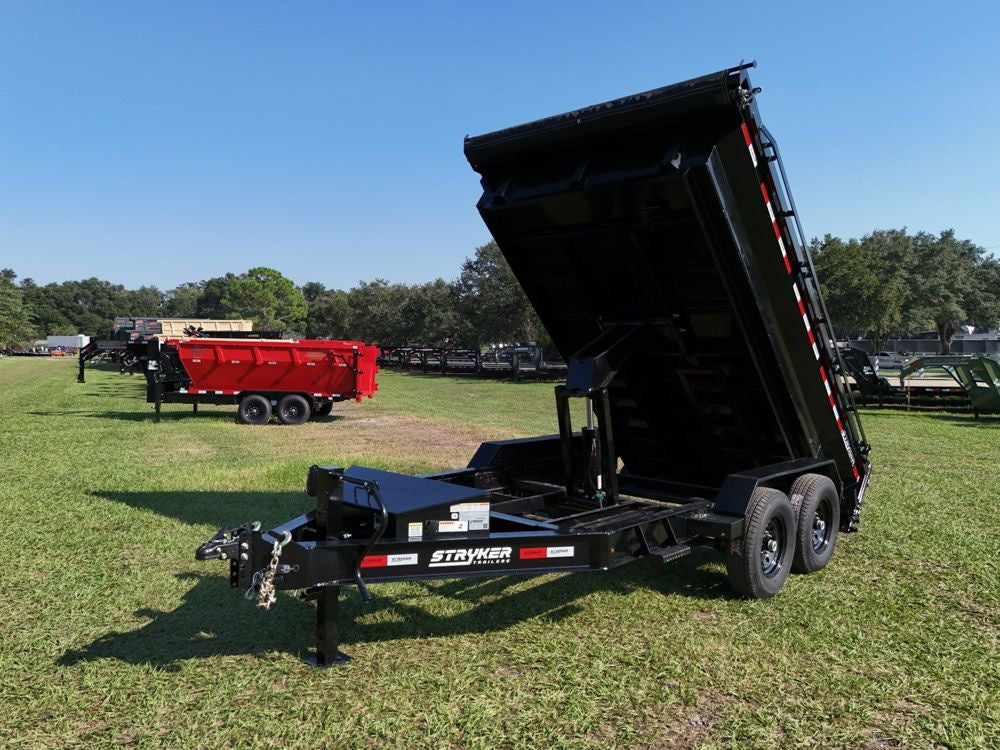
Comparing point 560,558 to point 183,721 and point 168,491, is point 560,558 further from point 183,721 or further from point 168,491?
point 168,491

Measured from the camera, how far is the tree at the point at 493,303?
4178 cm

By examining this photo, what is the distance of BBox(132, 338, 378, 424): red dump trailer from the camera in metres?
16.3

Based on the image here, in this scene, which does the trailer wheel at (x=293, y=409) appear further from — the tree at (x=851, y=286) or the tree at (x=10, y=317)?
the tree at (x=10, y=317)

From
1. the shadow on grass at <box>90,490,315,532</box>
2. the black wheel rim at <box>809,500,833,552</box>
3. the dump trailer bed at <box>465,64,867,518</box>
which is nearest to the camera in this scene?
the dump trailer bed at <box>465,64,867,518</box>

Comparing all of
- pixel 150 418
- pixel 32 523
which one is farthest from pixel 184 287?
pixel 32 523

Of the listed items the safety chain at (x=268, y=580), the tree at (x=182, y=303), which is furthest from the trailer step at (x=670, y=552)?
the tree at (x=182, y=303)

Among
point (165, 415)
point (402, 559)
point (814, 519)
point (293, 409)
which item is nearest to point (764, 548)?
point (814, 519)

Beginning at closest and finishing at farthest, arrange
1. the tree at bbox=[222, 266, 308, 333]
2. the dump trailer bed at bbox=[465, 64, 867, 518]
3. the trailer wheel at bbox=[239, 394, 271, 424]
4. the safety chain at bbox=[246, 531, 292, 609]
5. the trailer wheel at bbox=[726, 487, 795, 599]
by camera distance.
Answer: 1. the safety chain at bbox=[246, 531, 292, 609]
2. the dump trailer bed at bbox=[465, 64, 867, 518]
3. the trailer wheel at bbox=[726, 487, 795, 599]
4. the trailer wheel at bbox=[239, 394, 271, 424]
5. the tree at bbox=[222, 266, 308, 333]

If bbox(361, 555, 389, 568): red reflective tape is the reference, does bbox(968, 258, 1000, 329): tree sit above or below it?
above

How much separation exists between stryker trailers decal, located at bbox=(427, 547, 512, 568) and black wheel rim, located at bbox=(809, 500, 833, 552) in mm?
3072

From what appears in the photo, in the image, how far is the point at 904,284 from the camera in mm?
50219

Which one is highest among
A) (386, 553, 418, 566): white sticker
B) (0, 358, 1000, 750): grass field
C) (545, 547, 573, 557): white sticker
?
(386, 553, 418, 566): white sticker

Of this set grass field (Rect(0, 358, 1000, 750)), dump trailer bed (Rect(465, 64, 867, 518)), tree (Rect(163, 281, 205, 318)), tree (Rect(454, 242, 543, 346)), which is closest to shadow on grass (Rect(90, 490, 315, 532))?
grass field (Rect(0, 358, 1000, 750))

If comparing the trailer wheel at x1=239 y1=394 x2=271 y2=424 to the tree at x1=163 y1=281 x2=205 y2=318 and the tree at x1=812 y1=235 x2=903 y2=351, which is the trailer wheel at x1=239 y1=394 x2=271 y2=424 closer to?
the tree at x1=812 y1=235 x2=903 y2=351
